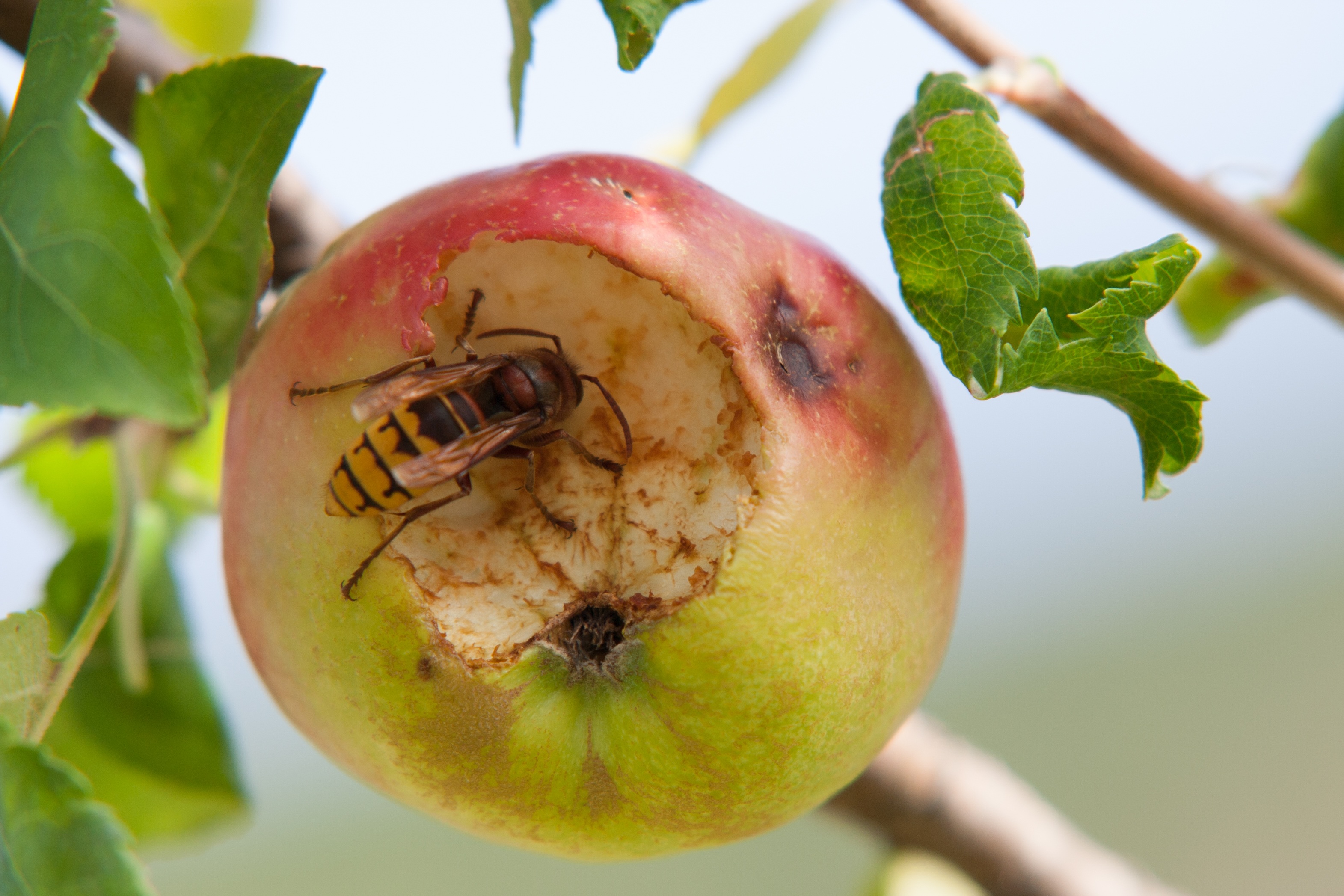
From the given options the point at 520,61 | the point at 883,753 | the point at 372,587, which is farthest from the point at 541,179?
the point at 883,753

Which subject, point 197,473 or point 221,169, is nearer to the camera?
point 221,169

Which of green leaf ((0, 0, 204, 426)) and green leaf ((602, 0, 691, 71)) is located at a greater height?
green leaf ((602, 0, 691, 71))

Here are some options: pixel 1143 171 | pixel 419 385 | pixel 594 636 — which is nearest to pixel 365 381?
pixel 419 385

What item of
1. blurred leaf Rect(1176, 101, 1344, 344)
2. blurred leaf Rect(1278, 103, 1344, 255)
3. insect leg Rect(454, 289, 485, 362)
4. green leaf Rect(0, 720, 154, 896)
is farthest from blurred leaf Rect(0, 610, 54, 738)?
blurred leaf Rect(1278, 103, 1344, 255)

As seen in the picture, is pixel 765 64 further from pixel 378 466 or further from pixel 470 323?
pixel 378 466

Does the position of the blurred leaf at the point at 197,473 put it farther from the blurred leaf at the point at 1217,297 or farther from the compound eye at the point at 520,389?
the blurred leaf at the point at 1217,297

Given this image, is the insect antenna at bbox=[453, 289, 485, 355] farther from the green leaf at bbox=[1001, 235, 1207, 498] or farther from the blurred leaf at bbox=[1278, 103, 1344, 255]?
the blurred leaf at bbox=[1278, 103, 1344, 255]
